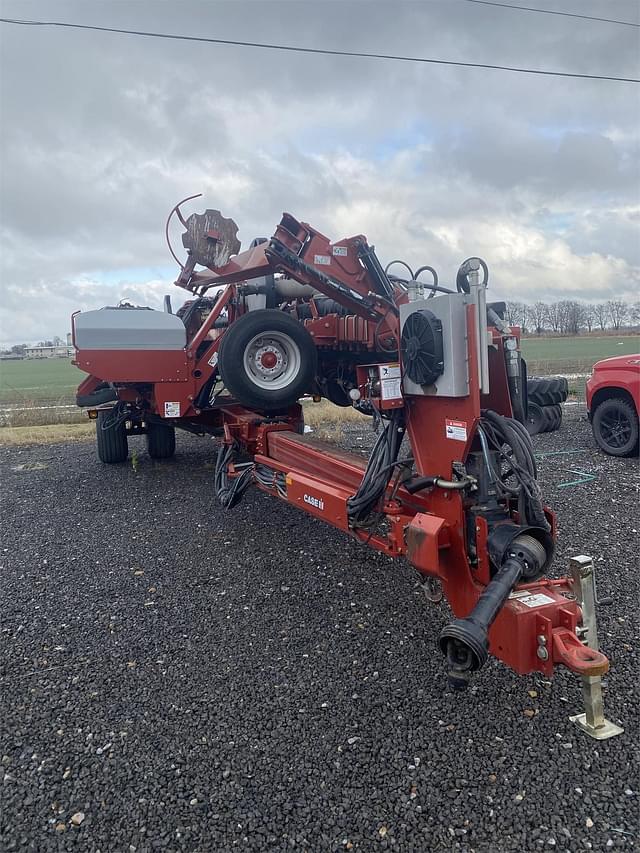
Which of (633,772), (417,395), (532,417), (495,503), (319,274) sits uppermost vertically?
(319,274)

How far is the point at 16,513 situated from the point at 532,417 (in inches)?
197

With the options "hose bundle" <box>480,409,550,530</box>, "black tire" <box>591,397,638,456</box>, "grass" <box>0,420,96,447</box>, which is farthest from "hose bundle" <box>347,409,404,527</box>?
"grass" <box>0,420,96,447</box>

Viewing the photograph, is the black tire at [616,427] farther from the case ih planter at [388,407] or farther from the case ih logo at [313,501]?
the case ih logo at [313,501]

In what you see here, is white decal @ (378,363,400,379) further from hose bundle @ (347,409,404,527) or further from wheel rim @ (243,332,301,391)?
wheel rim @ (243,332,301,391)

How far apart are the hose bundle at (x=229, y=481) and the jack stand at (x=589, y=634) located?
305 cm

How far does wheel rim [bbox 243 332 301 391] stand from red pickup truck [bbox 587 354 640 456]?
482 centimetres

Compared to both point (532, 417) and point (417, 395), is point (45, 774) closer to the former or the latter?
point (417, 395)

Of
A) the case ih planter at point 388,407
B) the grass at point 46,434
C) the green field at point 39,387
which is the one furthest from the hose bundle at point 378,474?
the green field at point 39,387

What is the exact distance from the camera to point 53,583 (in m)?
4.11

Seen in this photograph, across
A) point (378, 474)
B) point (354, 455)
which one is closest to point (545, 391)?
point (378, 474)

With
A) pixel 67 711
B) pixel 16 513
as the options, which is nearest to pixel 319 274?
pixel 67 711

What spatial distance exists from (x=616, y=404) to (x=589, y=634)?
Answer: 609cm

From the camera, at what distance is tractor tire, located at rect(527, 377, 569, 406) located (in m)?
3.54

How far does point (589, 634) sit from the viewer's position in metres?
2.34
